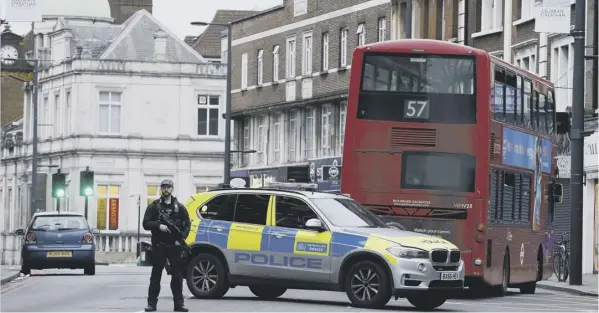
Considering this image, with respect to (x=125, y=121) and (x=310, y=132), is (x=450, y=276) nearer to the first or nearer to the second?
(x=310, y=132)

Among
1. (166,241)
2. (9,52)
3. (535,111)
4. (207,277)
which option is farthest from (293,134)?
(166,241)

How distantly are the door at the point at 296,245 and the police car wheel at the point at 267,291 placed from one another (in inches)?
65.1

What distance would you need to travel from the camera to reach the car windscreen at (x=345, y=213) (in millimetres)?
27547

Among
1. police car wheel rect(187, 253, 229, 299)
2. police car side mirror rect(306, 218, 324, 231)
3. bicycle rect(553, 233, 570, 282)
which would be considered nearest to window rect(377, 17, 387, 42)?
bicycle rect(553, 233, 570, 282)

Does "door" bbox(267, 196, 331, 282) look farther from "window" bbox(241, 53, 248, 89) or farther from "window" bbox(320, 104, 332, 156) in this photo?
"window" bbox(241, 53, 248, 89)

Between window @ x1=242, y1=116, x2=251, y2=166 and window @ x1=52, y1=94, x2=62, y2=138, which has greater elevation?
window @ x1=52, y1=94, x2=62, y2=138

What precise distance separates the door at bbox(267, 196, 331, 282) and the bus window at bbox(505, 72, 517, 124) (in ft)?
21.3

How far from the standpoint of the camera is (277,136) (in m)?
76.6

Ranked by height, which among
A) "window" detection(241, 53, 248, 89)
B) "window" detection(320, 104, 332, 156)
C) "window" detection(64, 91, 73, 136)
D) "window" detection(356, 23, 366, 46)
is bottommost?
"window" detection(320, 104, 332, 156)

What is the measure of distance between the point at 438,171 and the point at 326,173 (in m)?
36.4

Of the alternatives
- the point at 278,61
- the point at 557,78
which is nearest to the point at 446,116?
the point at 557,78

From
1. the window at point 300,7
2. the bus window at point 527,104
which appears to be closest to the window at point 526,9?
→ the bus window at point 527,104

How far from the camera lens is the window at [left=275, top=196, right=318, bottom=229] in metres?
27.8

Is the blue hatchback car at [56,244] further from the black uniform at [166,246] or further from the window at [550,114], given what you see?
the black uniform at [166,246]
